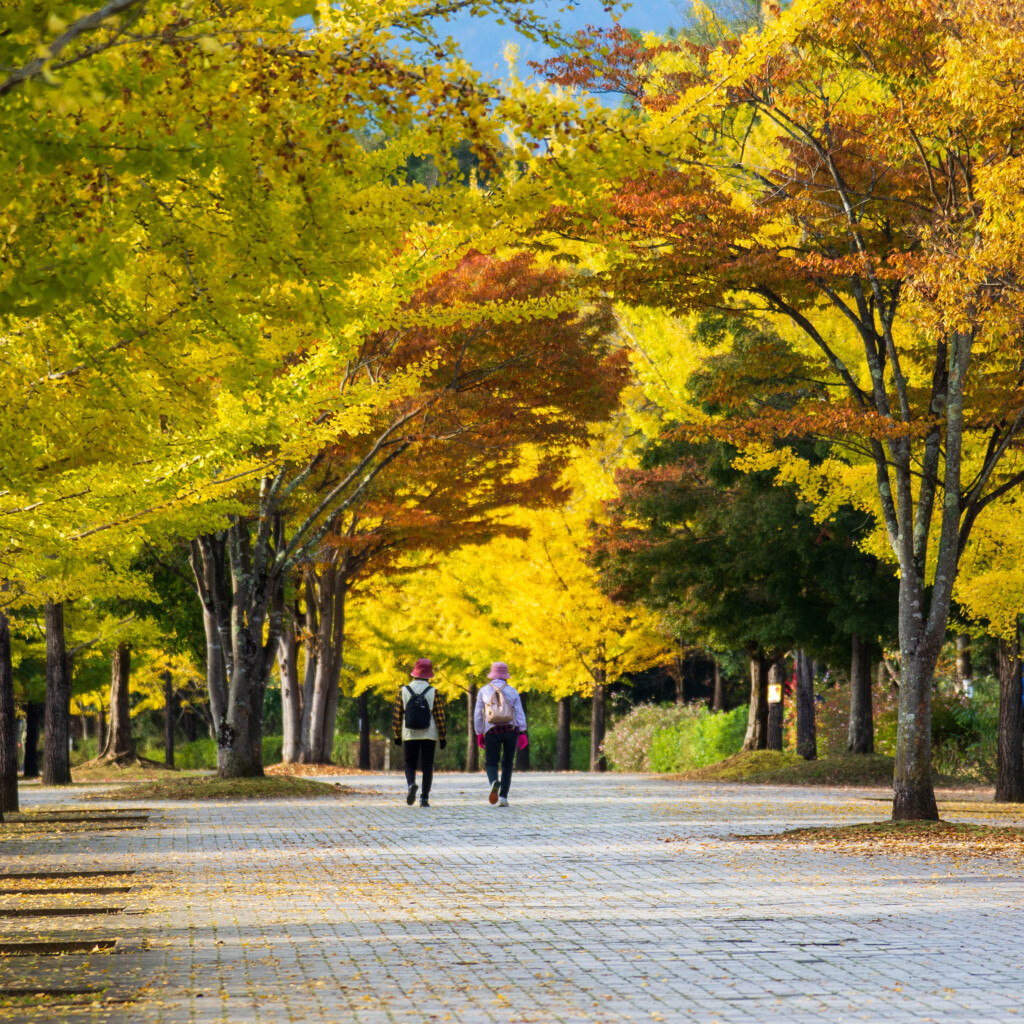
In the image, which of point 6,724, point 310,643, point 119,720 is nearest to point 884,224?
point 6,724

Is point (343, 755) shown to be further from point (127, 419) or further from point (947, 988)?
point (947, 988)

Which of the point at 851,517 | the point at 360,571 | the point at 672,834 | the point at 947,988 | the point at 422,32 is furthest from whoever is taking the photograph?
the point at 360,571

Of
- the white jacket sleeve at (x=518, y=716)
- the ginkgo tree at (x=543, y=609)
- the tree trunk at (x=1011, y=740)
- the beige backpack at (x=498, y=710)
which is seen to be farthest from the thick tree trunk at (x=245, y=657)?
the tree trunk at (x=1011, y=740)

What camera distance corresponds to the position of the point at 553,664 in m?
30.6

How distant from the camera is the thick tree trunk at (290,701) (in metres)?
29.0

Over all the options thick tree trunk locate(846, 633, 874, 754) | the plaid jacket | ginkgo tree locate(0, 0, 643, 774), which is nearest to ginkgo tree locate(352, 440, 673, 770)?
thick tree trunk locate(846, 633, 874, 754)

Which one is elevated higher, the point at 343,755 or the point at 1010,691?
the point at 1010,691

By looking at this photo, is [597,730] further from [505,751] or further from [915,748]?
[915,748]

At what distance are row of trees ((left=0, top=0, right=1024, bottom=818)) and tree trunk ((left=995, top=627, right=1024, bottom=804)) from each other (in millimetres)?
1157

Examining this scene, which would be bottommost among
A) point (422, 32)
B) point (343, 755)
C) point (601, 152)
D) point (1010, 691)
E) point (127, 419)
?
point (343, 755)

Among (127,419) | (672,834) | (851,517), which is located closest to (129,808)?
(672,834)

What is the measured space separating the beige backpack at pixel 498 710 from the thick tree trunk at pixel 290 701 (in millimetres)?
14064

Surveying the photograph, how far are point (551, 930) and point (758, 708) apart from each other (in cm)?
1908

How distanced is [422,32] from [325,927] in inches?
182
